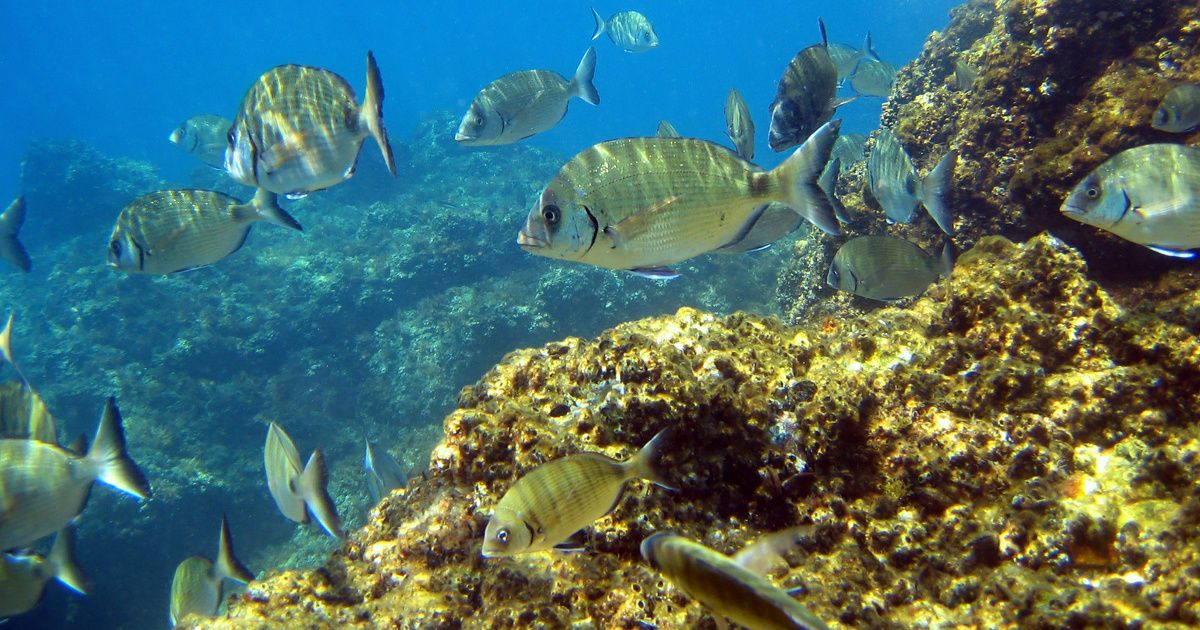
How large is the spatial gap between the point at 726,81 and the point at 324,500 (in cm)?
11901

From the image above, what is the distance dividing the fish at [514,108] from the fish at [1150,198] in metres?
4.11

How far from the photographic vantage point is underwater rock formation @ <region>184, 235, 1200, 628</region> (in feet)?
7.18

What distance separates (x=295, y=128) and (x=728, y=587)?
141 inches

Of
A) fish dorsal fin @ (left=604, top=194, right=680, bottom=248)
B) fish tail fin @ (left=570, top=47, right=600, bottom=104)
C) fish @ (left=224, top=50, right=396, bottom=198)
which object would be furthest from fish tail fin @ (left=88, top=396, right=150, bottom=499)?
fish tail fin @ (left=570, top=47, right=600, bottom=104)

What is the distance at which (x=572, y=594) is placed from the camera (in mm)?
2346

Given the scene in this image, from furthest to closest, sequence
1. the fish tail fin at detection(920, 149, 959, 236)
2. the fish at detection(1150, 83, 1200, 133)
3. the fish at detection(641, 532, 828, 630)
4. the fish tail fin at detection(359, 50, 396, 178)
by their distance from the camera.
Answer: the fish tail fin at detection(920, 149, 959, 236) < the fish at detection(1150, 83, 1200, 133) < the fish tail fin at detection(359, 50, 396, 178) < the fish at detection(641, 532, 828, 630)

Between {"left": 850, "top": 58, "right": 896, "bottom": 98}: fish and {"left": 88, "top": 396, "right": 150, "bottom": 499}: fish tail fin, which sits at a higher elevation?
{"left": 850, "top": 58, "right": 896, "bottom": 98}: fish

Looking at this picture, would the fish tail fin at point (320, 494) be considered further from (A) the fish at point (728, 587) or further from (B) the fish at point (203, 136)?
(B) the fish at point (203, 136)

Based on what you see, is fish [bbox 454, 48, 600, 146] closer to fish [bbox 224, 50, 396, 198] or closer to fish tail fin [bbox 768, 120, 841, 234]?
fish [bbox 224, 50, 396, 198]

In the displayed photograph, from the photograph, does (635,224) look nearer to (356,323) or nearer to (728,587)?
(728,587)

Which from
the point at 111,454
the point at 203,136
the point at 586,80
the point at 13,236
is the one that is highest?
the point at 586,80

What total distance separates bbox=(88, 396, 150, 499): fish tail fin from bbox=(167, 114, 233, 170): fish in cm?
857

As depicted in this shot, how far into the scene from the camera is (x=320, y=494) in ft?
13.1

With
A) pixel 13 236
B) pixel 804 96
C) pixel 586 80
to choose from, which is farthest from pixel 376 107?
pixel 13 236
